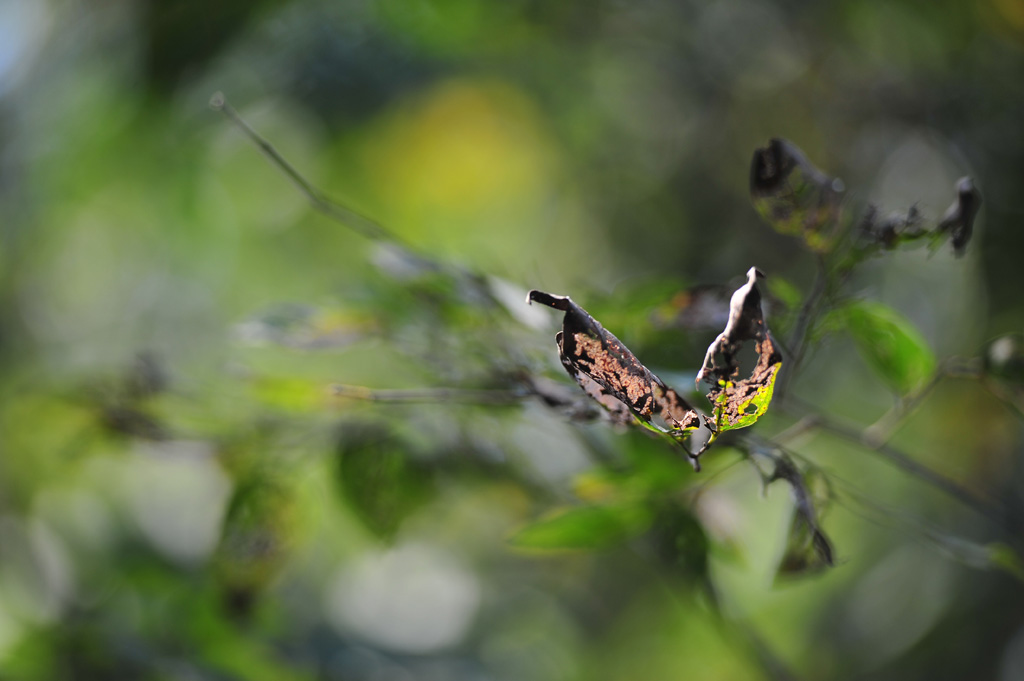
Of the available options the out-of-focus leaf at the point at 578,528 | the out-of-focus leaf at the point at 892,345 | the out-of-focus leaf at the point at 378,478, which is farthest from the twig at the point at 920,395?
the out-of-focus leaf at the point at 378,478

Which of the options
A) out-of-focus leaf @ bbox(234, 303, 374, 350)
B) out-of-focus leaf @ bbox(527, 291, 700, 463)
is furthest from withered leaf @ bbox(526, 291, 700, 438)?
out-of-focus leaf @ bbox(234, 303, 374, 350)

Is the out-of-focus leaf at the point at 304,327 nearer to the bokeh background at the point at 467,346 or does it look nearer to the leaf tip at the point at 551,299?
the bokeh background at the point at 467,346


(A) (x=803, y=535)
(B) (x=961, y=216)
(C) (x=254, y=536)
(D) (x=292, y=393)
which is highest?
(B) (x=961, y=216)

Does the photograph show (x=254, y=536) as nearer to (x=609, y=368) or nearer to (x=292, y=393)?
(x=292, y=393)

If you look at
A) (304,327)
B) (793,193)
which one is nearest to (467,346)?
(304,327)

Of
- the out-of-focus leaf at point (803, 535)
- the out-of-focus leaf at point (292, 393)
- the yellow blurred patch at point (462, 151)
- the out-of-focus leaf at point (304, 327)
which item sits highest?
the out-of-focus leaf at point (803, 535)

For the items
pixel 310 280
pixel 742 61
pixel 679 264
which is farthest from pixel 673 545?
pixel 310 280

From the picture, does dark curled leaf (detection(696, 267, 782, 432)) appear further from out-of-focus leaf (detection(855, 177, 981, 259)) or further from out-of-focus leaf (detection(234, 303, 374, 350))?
out-of-focus leaf (detection(234, 303, 374, 350))
